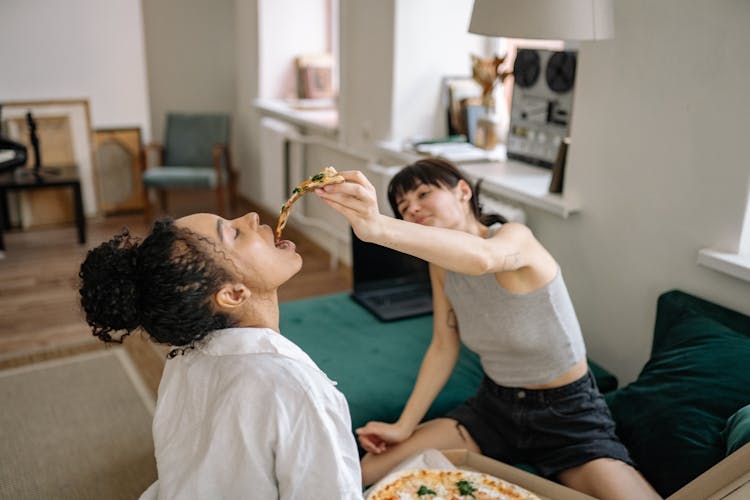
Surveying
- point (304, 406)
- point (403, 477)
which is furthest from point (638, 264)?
point (304, 406)

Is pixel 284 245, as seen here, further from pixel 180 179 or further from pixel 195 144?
pixel 195 144

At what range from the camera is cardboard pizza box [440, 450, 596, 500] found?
5.14ft

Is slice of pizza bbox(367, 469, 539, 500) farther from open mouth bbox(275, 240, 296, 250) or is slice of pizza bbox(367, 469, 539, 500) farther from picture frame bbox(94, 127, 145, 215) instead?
picture frame bbox(94, 127, 145, 215)

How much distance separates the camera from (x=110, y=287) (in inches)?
45.3

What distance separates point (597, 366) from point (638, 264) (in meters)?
0.38

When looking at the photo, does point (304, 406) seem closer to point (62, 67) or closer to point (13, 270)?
point (13, 270)

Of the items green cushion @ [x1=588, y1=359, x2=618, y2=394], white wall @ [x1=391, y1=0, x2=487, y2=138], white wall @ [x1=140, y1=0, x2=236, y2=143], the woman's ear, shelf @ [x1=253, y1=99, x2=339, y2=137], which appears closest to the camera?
the woman's ear

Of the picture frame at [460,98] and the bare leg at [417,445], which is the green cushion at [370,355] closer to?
the bare leg at [417,445]

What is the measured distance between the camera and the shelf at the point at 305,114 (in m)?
4.46

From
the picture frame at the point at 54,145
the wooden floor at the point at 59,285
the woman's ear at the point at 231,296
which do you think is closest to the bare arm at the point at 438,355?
the woman's ear at the point at 231,296

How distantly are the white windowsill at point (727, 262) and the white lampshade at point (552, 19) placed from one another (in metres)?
0.73

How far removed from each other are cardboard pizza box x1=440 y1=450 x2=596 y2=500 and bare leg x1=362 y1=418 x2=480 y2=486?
0.18 metres

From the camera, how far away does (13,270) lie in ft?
13.9

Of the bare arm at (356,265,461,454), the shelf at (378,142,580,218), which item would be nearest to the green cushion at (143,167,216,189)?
the shelf at (378,142,580,218)
